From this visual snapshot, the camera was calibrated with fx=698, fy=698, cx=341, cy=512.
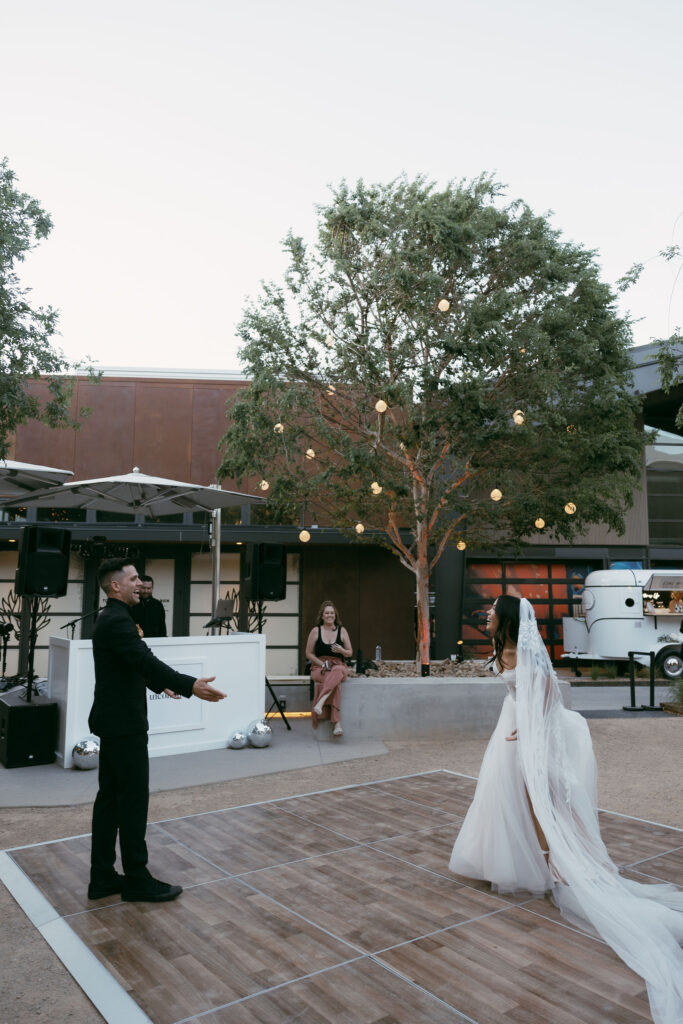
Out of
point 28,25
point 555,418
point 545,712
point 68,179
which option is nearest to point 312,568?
point 555,418

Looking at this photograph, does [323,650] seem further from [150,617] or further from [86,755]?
[86,755]

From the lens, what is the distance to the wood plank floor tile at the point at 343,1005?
262 cm

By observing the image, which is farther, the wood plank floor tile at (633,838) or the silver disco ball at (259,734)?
the silver disco ball at (259,734)

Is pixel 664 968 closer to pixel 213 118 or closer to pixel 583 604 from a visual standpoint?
pixel 213 118

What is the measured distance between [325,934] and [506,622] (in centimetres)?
198

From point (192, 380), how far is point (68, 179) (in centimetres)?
511

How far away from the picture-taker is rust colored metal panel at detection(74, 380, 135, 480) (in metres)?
15.7

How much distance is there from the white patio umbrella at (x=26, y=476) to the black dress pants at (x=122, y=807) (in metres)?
5.24

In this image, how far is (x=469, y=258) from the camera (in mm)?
9750

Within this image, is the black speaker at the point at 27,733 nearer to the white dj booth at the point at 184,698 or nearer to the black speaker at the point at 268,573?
the white dj booth at the point at 184,698

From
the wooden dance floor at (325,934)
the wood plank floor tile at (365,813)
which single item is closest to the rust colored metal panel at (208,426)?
the wood plank floor tile at (365,813)

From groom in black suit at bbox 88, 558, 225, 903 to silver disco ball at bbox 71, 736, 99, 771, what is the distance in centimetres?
309

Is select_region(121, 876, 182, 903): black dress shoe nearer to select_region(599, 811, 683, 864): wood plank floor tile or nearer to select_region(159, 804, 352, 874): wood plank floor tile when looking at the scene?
select_region(159, 804, 352, 874): wood plank floor tile

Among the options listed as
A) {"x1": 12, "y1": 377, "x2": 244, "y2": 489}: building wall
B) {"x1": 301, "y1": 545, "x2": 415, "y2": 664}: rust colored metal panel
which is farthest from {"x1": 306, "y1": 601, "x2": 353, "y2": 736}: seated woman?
{"x1": 12, "y1": 377, "x2": 244, "y2": 489}: building wall
